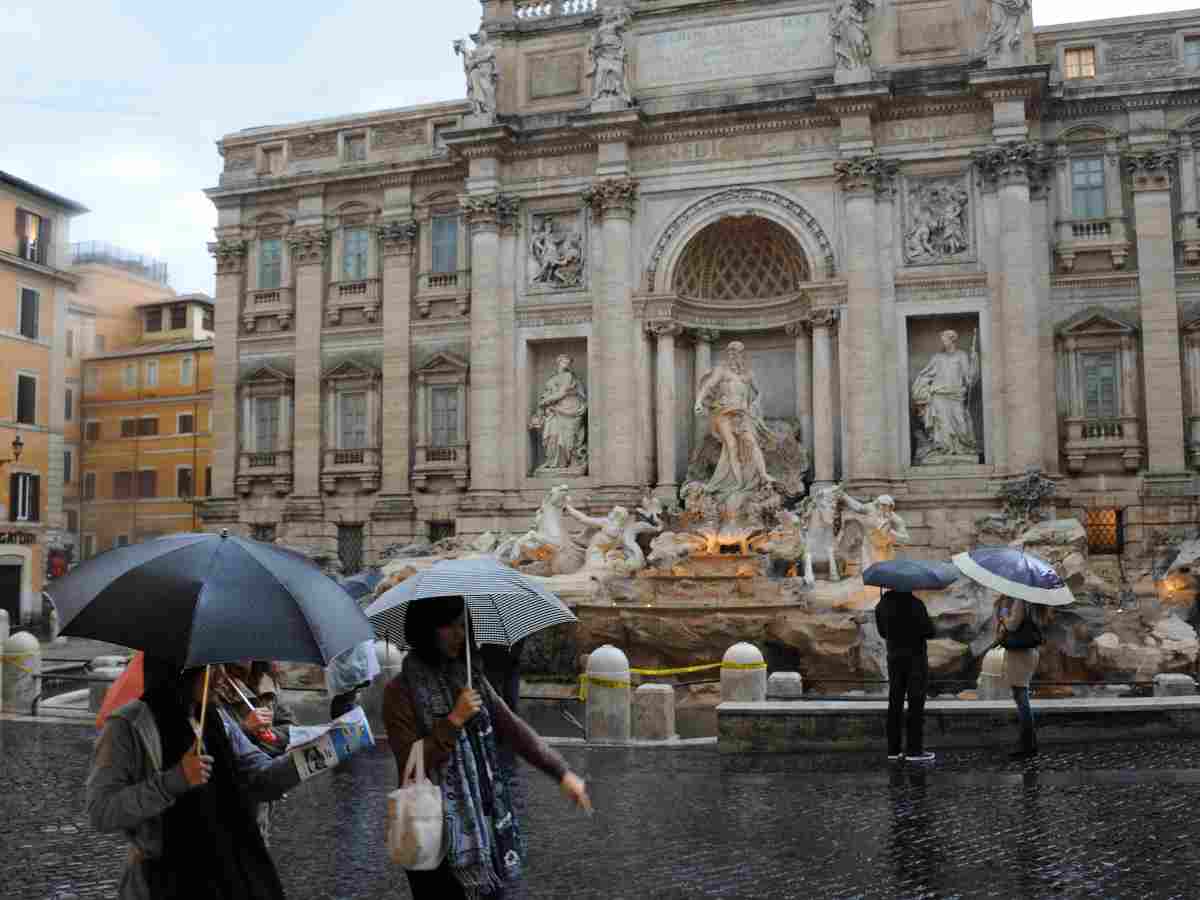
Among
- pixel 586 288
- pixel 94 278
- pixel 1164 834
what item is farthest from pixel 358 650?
pixel 94 278

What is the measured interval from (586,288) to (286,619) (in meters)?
26.7

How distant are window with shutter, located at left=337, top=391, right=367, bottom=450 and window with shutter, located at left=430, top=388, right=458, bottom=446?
2230 millimetres

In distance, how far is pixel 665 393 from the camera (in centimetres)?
3056

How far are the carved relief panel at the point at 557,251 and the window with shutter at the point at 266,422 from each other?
8.99 meters

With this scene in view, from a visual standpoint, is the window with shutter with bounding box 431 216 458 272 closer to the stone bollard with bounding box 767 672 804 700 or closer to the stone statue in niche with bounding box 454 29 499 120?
the stone statue in niche with bounding box 454 29 499 120

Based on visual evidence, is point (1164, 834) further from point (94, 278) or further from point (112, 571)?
point (94, 278)

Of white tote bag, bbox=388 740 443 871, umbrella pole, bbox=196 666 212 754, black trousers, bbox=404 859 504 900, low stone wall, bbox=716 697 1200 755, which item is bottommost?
low stone wall, bbox=716 697 1200 755

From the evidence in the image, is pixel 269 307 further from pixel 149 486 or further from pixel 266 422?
pixel 149 486

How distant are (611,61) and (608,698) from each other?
20.5 metres

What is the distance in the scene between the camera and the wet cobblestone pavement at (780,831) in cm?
826

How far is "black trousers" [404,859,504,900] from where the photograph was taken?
5.30 m

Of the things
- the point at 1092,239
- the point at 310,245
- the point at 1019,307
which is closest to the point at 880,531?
the point at 1019,307

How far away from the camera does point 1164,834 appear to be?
930 cm

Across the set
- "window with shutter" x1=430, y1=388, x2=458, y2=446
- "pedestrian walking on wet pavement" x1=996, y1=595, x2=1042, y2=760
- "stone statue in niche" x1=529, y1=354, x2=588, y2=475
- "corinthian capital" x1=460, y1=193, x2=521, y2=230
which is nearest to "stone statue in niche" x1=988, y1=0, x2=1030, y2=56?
"corinthian capital" x1=460, y1=193, x2=521, y2=230
